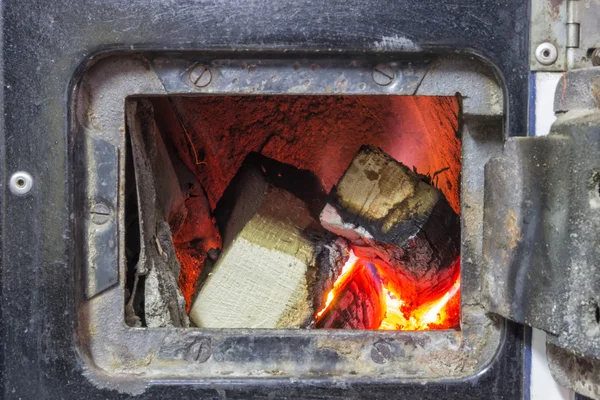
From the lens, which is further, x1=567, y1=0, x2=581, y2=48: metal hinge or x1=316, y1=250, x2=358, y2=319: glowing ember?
x1=316, y1=250, x2=358, y2=319: glowing ember

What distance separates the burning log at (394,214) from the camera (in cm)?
127

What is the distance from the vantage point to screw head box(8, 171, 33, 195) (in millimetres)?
A: 954

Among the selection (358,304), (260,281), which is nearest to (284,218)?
(260,281)

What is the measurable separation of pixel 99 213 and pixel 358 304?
2.45 ft

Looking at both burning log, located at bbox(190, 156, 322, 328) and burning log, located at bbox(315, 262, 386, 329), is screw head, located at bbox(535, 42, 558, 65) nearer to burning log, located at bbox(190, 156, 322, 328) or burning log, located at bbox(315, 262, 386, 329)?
burning log, located at bbox(190, 156, 322, 328)

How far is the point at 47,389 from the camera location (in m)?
0.98

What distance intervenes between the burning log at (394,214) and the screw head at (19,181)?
1.90ft

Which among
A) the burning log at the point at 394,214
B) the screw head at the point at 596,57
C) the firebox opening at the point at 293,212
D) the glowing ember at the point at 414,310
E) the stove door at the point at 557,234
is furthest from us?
the glowing ember at the point at 414,310

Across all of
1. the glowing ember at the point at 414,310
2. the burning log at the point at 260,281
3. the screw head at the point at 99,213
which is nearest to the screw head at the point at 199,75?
the screw head at the point at 99,213

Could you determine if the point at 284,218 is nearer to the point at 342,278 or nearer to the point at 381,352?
the point at 342,278

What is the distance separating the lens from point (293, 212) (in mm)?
1394

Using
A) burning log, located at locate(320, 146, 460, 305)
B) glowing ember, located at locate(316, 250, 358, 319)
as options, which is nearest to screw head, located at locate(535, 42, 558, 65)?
burning log, located at locate(320, 146, 460, 305)

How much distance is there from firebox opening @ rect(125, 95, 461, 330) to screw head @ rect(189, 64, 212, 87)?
0.13 meters

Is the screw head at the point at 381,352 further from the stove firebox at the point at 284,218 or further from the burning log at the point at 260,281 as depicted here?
the burning log at the point at 260,281
